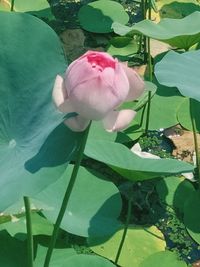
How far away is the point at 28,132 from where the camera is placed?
108 centimetres

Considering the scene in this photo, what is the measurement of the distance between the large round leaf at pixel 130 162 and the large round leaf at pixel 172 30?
39cm

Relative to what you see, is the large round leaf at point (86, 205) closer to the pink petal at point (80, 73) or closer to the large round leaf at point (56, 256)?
the large round leaf at point (56, 256)

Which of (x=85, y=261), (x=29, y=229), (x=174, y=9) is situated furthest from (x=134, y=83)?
(x=174, y=9)

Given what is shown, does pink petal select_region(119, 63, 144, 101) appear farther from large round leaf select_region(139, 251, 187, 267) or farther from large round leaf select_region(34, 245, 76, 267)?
large round leaf select_region(139, 251, 187, 267)

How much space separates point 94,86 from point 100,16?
66.6 inches

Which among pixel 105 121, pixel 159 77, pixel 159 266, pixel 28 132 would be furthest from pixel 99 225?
pixel 105 121

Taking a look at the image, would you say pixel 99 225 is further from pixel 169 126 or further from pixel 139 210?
pixel 169 126

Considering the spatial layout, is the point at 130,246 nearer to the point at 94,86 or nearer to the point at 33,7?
the point at 94,86

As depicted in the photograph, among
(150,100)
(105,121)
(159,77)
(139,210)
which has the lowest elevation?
(139,210)

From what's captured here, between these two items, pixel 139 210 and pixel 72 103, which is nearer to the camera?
pixel 72 103

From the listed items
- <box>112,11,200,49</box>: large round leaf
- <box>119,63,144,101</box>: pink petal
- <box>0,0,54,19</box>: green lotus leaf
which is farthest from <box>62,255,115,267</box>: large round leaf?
<box>0,0,54,19</box>: green lotus leaf

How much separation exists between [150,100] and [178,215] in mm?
377

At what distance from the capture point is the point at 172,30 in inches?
72.3

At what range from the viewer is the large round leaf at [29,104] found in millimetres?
1003
